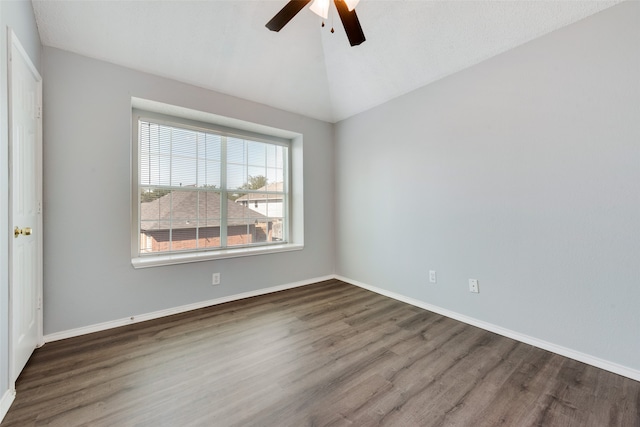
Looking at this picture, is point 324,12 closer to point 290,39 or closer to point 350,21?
point 350,21

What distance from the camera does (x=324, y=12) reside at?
5.56ft

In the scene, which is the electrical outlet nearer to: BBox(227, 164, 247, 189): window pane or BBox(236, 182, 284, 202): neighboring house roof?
BBox(236, 182, 284, 202): neighboring house roof

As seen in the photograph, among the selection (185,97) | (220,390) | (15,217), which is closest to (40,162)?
(15,217)

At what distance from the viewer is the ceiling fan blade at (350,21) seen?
160 cm

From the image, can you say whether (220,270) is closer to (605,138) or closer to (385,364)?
(385,364)

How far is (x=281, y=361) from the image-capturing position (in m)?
1.86

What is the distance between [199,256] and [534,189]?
322 cm

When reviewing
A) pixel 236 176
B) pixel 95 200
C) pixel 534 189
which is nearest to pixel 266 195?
pixel 236 176

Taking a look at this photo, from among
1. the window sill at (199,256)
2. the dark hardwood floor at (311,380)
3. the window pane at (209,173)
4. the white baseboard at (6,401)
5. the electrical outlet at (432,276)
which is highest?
the window pane at (209,173)

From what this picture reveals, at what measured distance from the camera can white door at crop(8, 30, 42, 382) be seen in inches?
58.7

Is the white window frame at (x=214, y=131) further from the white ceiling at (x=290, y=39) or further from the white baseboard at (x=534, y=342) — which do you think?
the white baseboard at (x=534, y=342)

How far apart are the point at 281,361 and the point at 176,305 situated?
1.48 metres

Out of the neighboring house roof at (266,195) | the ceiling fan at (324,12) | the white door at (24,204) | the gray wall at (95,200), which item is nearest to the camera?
the white door at (24,204)

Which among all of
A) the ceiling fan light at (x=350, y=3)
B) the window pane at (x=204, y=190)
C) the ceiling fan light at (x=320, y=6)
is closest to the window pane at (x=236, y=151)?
the window pane at (x=204, y=190)
